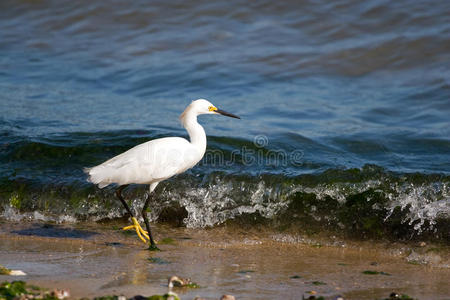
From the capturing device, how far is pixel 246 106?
370 inches

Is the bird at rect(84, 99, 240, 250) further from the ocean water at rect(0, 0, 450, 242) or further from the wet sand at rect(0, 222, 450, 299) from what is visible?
the ocean water at rect(0, 0, 450, 242)

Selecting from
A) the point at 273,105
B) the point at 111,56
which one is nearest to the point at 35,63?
the point at 111,56

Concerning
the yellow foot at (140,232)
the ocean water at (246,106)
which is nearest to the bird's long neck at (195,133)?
the ocean water at (246,106)

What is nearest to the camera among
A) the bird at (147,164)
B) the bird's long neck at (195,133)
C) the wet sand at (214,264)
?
the wet sand at (214,264)

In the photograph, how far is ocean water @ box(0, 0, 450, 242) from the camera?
6125 millimetres

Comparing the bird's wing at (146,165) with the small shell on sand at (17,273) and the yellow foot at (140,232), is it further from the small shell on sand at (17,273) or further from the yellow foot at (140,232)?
the small shell on sand at (17,273)

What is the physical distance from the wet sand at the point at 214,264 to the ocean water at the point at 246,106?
378 millimetres

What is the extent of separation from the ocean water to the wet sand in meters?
0.38

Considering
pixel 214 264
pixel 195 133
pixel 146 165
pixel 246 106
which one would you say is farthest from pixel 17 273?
pixel 246 106

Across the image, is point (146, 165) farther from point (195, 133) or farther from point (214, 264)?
point (214, 264)

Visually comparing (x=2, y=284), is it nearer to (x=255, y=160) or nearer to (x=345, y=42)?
(x=255, y=160)

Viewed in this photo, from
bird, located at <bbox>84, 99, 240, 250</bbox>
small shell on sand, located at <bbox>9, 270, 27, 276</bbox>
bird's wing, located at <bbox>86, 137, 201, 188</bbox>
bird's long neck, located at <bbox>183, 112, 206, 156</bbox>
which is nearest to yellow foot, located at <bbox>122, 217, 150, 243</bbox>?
bird, located at <bbox>84, 99, 240, 250</bbox>

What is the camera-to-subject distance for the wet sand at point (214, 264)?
3998 millimetres

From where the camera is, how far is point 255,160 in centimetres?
728
